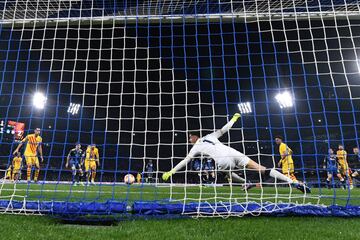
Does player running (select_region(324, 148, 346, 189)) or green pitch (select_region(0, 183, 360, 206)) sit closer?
green pitch (select_region(0, 183, 360, 206))

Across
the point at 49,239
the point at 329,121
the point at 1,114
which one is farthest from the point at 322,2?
the point at 1,114

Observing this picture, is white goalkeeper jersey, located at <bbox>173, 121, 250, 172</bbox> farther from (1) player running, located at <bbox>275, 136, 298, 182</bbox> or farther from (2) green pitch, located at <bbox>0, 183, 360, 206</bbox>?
(1) player running, located at <bbox>275, 136, 298, 182</bbox>

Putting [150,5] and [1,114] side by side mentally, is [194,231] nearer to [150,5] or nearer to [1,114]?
[150,5]

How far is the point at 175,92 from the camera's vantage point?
45.5 feet

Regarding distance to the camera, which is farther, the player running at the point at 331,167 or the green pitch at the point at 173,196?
the player running at the point at 331,167

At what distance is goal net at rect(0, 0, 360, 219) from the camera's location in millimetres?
6328

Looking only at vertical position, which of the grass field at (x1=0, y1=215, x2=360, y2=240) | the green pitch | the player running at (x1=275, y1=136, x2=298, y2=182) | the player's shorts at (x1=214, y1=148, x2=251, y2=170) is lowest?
the grass field at (x1=0, y1=215, x2=360, y2=240)

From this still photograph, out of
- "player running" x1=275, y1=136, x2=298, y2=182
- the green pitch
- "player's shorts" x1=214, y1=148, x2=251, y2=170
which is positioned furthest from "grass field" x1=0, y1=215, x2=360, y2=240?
"player running" x1=275, y1=136, x2=298, y2=182


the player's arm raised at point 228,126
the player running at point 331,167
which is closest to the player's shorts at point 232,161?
the player's arm raised at point 228,126

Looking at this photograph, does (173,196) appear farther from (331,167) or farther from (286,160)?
(286,160)

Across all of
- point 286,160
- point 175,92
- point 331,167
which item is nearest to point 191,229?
point 331,167

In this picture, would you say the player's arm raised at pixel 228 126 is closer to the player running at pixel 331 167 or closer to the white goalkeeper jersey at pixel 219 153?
the white goalkeeper jersey at pixel 219 153

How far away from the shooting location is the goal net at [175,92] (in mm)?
6328

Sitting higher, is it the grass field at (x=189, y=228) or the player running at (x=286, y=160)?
the player running at (x=286, y=160)
